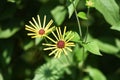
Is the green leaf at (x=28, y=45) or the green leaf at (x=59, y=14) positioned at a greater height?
the green leaf at (x=59, y=14)

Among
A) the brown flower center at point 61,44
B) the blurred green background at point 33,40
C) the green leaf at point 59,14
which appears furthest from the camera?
the blurred green background at point 33,40

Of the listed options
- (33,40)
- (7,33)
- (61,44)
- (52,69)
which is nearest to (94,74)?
(52,69)

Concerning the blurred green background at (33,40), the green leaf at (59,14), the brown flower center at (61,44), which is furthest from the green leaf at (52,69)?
the brown flower center at (61,44)

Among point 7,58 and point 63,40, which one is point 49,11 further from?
point 63,40

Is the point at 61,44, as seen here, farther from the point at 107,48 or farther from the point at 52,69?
the point at 107,48

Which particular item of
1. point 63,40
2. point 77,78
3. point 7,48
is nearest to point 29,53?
point 7,48

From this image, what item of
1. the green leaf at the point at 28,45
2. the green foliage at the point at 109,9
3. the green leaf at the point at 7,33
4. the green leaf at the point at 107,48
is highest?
the green leaf at the point at 7,33

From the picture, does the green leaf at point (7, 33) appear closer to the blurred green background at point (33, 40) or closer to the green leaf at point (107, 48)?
the blurred green background at point (33, 40)

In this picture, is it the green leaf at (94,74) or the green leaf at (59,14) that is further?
the green leaf at (94,74)
